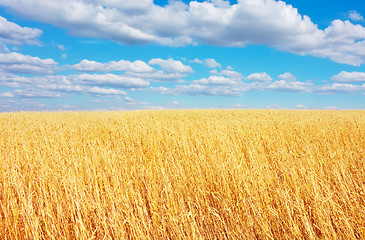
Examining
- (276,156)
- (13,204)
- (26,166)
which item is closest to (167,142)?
(276,156)

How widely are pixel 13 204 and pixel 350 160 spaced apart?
6.41m

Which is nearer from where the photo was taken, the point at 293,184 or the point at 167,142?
the point at 293,184

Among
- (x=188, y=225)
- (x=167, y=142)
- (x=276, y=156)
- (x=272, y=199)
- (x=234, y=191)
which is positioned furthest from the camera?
(x=167, y=142)

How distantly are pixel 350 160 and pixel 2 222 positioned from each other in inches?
259

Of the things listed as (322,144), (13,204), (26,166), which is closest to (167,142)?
(26,166)

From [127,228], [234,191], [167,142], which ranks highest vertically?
[167,142]

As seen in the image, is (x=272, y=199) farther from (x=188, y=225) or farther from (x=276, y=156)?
(x=276, y=156)

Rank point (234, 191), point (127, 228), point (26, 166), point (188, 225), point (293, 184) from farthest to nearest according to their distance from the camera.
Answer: point (26, 166) < point (293, 184) < point (234, 191) < point (127, 228) < point (188, 225)

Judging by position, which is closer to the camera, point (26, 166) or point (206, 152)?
point (26, 166)

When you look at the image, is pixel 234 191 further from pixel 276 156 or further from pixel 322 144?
pixel 322 144

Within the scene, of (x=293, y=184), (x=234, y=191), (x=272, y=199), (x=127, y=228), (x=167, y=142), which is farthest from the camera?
(x=167, y=142)

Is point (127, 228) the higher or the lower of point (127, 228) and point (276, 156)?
the lower

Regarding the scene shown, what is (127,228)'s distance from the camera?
Answer: 3020 mm

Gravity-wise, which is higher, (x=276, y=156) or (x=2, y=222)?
(x=276, y=156)
